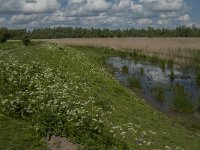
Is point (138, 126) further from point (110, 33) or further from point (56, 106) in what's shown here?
point (110, 33)

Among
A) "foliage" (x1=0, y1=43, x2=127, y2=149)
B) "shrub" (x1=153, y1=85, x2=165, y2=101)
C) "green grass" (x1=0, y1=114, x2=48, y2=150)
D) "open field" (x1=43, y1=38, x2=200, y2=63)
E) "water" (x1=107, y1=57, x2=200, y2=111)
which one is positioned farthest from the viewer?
"open field" (x1=43, y1=38, x2=200, y2=63)

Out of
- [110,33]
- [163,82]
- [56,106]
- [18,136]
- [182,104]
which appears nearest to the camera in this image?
[18,136]

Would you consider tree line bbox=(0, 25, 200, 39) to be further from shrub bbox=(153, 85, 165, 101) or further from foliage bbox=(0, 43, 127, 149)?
foliage bbox=(0, 43, 127, 149)

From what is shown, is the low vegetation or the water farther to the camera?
the water

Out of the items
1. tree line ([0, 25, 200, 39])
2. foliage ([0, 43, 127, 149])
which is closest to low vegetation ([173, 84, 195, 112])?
foliage ([0, 43, 127, 149])

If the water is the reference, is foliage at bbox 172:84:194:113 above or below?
above

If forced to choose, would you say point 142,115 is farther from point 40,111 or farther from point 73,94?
point 40,111

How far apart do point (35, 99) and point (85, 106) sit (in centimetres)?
193

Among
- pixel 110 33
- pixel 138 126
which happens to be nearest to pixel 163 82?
pixel 138 126

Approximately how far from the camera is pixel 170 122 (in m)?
18.8

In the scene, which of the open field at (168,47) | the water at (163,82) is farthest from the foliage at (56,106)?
the open field at (168,47)

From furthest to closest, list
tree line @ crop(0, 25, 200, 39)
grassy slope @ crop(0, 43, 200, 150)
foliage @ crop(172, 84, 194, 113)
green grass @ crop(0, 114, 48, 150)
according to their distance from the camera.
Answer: tree line @ crop(0, 25, 200, 39) < foliage @ crop(172, 84, 194, 113) < grassy slope @ crop(0, 43, 200, 150) < green grass @ crop(0, 114, 48, 150)

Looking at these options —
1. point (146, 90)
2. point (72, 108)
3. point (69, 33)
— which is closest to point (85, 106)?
point (72, 108)

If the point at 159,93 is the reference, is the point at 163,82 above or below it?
below
